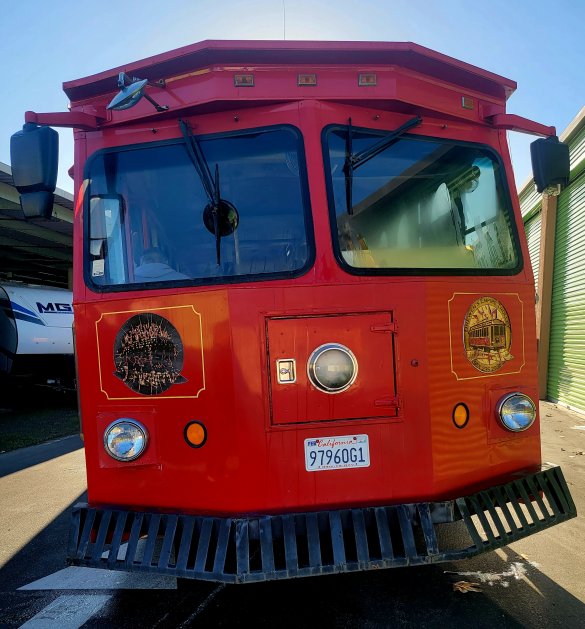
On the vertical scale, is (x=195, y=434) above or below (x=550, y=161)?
below

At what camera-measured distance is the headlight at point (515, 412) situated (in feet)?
9.52

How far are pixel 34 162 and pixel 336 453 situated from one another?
2350mm

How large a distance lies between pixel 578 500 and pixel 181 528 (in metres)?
3.91

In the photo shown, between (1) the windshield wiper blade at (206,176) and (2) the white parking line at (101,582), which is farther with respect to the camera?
(2) the white parking line at (101,582)

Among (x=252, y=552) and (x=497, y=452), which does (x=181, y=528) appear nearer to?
(x=252, y=552)

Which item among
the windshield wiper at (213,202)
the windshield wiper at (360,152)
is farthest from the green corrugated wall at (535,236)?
the windshield wiper at (213,202)

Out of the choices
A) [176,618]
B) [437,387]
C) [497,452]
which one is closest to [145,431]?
[176,618]

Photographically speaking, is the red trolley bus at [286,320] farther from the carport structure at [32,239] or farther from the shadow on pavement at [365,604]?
the carport structure at [32,239]

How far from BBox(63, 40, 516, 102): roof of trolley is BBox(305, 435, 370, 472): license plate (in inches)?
78.9

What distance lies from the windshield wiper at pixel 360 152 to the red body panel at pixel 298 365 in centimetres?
7

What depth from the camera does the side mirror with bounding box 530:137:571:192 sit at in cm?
335

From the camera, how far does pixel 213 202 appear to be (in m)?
2.83

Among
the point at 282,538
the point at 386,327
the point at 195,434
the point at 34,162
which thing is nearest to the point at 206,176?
the point at 34,162

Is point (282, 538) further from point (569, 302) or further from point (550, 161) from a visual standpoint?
point (569, 302)
